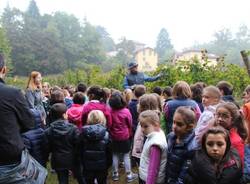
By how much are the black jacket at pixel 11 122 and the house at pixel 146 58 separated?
89100 millimetres

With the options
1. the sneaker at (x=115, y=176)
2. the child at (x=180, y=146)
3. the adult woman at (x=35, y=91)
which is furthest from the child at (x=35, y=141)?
the child at (x=180, y=146)

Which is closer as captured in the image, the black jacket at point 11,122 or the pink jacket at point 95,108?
the black jacket at point 11,122

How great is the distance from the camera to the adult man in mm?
3465

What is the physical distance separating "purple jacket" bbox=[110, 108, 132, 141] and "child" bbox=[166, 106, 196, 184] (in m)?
2.46

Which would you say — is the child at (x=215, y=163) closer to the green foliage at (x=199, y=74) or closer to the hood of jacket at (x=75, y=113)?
the hood of jacket at (x=75, y=113)

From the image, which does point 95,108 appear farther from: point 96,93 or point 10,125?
point 10,125

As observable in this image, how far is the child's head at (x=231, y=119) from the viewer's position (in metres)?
3.94

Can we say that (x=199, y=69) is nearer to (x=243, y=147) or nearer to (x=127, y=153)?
(x=127, y=153)

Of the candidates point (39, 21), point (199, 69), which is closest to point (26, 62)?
point (39, 21)

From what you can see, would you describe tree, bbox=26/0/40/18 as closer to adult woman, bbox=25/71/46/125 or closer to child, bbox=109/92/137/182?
adult woman, bbox=25/71/46/125

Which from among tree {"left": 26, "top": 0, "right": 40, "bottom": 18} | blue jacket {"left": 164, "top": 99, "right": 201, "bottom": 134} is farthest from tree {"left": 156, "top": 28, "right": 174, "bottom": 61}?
blue jacket {"left": 164, "top": 99, "right": 201, "bottom": 134}

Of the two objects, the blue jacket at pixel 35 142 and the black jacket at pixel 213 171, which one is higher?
the black jacket at pixel 213 171

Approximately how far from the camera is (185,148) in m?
3.72

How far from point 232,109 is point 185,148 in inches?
28.4
